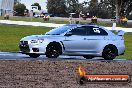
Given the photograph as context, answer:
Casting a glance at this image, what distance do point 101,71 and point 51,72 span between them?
173 centimetres

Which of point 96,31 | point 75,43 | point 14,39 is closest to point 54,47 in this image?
point 75,43

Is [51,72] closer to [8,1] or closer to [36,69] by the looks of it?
[36,69]

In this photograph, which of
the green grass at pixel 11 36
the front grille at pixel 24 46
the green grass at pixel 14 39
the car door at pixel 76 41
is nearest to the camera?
the front grille at pixel 24 46

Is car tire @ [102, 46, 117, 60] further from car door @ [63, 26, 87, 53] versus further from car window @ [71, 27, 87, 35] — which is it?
car window @ [71, 27, 87, 35]

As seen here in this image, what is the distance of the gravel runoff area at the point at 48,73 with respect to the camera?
11578 mm

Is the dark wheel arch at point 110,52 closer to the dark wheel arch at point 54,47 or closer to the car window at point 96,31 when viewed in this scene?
the car window at point 96,31

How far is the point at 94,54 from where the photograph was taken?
67.6 feet

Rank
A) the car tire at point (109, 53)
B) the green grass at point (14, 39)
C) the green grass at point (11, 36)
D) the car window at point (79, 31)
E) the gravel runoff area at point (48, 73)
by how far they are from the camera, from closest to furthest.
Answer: the gravel runoff area at point (48, 73)
the car tire at point (109, 53)
the car window at point (79, 31)
the green grass at point (14, 39)
the green grass at point (11, 36)

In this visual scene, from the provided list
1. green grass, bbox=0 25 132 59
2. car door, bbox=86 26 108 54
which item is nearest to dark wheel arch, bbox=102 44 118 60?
car door, bbox=86 26 108 54

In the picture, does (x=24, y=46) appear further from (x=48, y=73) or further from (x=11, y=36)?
(x=11, y=36)

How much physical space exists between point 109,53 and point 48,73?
6.82 metres

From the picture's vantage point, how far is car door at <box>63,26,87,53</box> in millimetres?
20094

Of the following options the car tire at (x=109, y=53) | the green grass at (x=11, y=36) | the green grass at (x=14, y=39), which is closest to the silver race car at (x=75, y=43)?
the car tire at (x=109, y=53)

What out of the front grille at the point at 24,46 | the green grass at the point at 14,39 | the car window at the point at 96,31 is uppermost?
the car window at the point at 96,31
